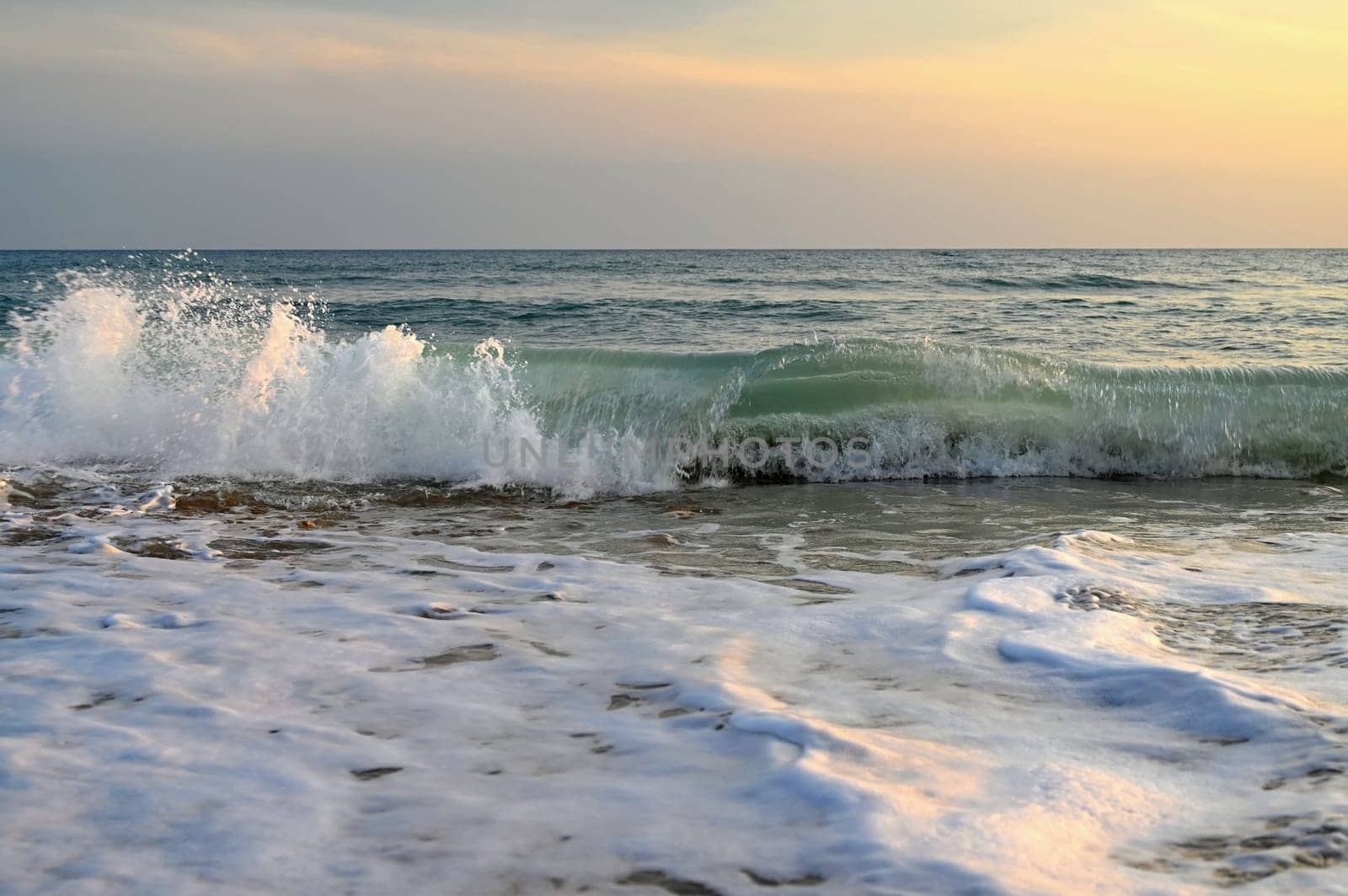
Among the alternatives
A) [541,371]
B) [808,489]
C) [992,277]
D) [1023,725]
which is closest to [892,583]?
[1023,725]

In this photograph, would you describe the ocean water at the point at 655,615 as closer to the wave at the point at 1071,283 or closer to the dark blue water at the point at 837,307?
the dark blue water at the point at 837,307

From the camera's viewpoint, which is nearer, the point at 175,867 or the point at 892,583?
the point at 175,867

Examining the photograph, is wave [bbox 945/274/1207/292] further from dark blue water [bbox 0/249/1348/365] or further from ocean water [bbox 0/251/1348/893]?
ocean water [bbox 0/251/1348/893]

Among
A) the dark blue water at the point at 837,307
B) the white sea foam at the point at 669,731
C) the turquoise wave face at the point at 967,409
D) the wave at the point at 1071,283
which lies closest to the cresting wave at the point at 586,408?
the turquoise wave face at the point at 967,409

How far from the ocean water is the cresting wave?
41 millimetres

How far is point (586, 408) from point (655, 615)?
4.57 metres

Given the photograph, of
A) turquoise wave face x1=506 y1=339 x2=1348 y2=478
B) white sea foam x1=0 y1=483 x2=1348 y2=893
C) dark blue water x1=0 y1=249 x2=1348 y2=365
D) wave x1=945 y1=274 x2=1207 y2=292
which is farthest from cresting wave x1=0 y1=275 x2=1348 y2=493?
wave x1=945 y1=274 x2=1207 y2=292

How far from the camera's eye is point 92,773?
237 cm

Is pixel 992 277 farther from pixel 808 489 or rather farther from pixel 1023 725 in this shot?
pixel 1023 725

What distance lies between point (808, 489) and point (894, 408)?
1695 mm

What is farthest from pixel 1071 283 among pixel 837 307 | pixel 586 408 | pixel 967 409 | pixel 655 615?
pixel 655 615

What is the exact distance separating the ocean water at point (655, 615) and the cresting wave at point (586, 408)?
41 millimetres

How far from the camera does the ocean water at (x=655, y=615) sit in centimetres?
208

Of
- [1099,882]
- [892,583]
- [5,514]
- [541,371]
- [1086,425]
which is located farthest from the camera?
[541,371]
